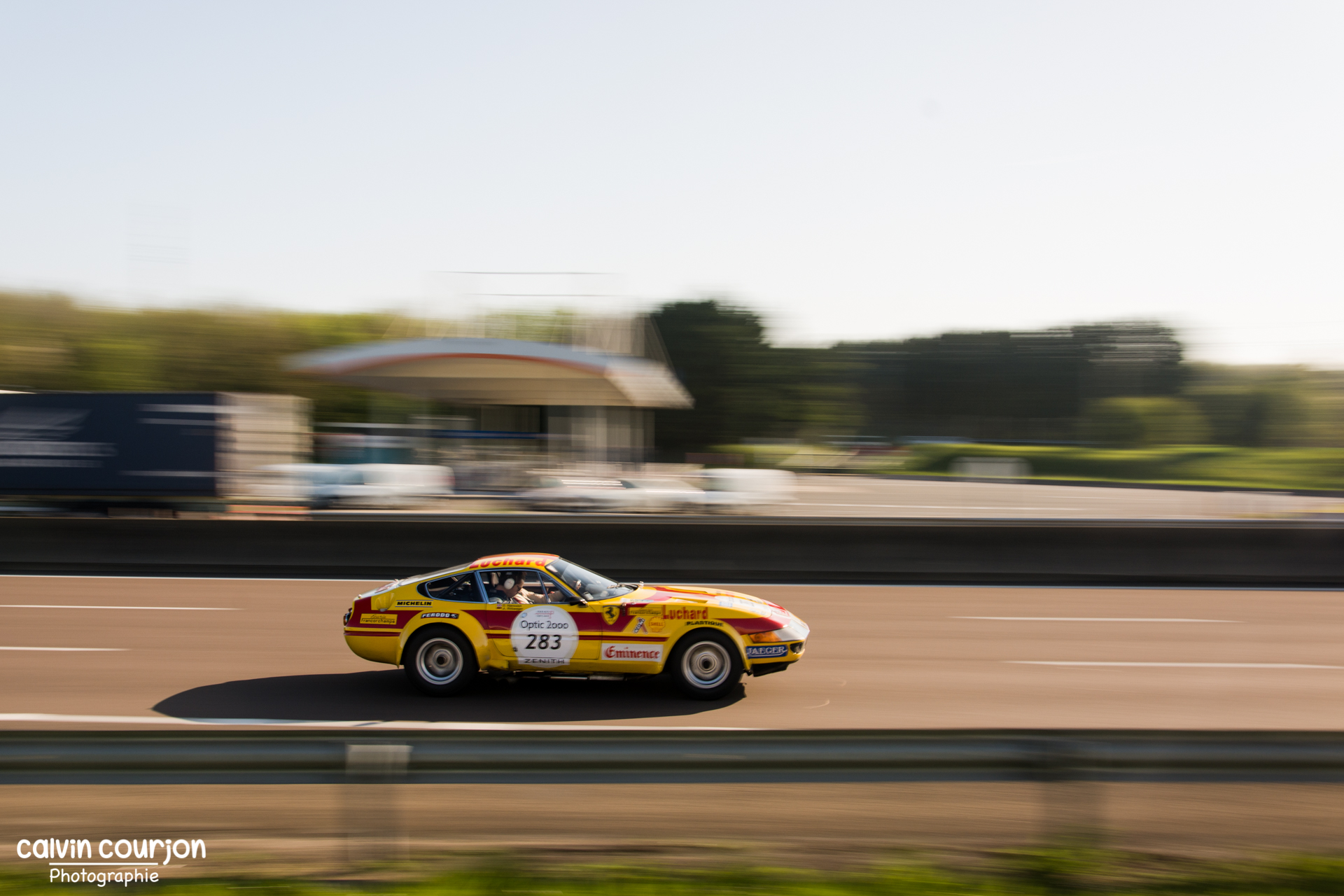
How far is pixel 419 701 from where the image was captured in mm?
7180

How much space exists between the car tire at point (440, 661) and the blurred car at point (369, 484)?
1335cm

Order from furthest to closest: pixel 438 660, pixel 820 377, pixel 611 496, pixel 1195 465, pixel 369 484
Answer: pixel 820 377, pixel 1195 465, pixel 611 496, pixel 369 484, pixel 438 660

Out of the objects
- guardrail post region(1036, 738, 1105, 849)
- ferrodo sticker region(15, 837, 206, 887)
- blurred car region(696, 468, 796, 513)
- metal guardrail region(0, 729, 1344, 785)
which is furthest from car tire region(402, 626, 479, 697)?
blurred car region(696, 468, 796, 513)

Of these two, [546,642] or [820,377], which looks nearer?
[546,642]

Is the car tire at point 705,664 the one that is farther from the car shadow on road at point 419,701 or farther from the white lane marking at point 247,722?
the white lane marking at point 247,722

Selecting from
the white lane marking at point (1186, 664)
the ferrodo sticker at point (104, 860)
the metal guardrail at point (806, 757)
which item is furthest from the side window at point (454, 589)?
the white lane marking at point (1186, 664)

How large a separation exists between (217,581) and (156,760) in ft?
37.8

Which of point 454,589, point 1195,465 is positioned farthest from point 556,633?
point 1195,465

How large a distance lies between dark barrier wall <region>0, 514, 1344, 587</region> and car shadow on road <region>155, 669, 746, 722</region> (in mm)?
6412

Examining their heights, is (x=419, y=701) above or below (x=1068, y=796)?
below

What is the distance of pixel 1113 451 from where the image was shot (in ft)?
113

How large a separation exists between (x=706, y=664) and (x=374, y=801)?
3923 mm

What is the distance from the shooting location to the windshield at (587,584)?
735 centimetres

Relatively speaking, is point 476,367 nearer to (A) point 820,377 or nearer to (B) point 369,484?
(B) point 369,484
